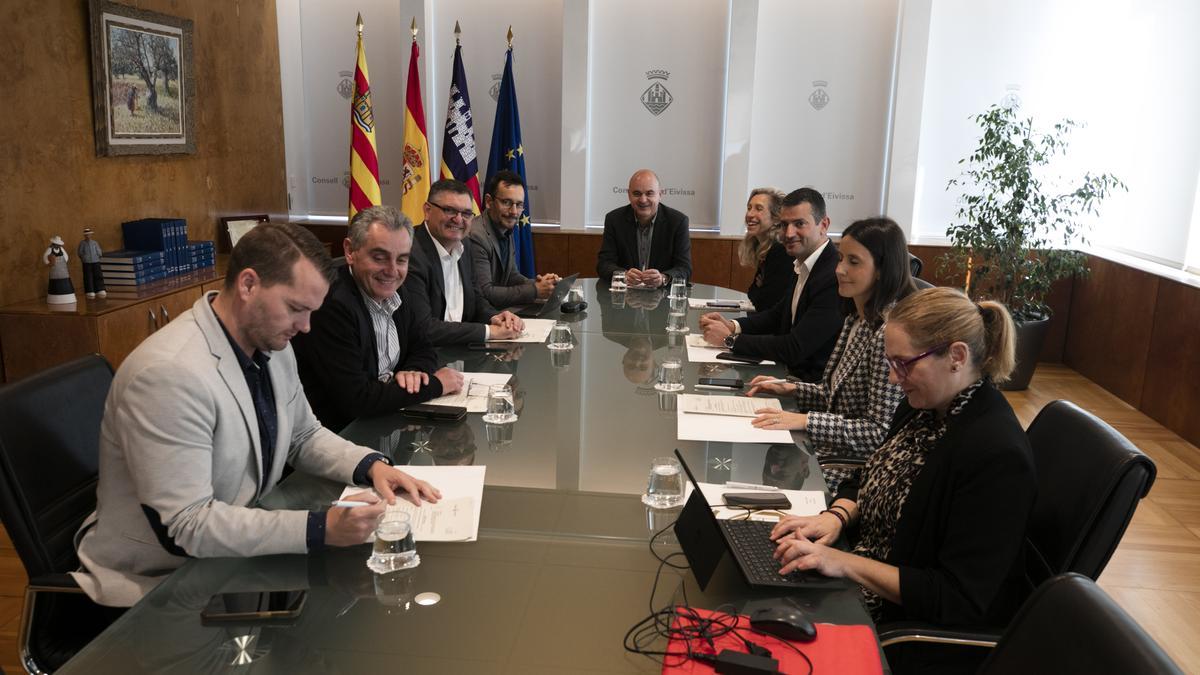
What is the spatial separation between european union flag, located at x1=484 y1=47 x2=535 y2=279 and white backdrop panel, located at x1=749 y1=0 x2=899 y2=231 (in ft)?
5.94

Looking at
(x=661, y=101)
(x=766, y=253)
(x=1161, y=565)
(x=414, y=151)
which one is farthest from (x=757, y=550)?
(x=661, y=101)

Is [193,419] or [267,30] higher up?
[267,30]

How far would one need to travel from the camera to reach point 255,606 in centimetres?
138

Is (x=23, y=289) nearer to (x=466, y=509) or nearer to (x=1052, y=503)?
(x=466, y=509)

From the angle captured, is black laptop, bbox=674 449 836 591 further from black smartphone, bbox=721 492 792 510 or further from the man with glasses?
the man with glasses

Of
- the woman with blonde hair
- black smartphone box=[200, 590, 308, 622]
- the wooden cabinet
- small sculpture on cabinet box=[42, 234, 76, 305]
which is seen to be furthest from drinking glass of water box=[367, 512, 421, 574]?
small sculpture on cabinet box=[42, 234, 76, 305]

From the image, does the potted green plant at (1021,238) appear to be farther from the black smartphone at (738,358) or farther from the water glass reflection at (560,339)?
the water glass reflection at (560,339)

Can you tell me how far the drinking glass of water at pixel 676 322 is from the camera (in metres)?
3.72

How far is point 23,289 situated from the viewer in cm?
425

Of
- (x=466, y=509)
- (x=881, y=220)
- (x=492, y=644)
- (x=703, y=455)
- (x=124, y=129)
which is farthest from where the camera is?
(x=124, y=129)

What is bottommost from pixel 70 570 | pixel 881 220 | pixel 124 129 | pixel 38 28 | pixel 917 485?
pixel 70 570

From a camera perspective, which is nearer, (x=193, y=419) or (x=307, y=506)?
(x=193, y=419)

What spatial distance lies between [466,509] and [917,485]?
0.89m

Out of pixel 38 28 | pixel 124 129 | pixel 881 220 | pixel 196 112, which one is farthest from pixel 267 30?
pixel 881 220
